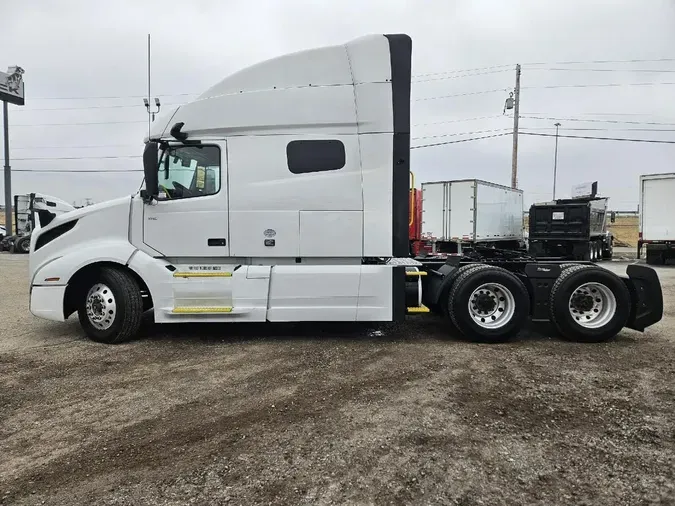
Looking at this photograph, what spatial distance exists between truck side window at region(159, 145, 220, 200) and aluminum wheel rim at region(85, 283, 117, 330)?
146 centimetres

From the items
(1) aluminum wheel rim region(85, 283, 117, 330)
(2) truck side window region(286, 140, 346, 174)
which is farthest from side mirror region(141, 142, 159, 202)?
(2) truck side window region(286, 140, 346, 174)

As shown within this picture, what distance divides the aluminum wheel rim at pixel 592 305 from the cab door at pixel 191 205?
4.76 meters

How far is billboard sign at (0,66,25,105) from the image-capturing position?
109 feet

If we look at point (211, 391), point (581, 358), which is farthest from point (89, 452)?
point (581, 358)

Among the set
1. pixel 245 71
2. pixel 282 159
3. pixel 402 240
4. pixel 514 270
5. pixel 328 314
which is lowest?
pixel 328 314

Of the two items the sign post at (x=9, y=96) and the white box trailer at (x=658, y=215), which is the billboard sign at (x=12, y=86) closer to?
the sign post at (x=9, y=96)

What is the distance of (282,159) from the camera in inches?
239

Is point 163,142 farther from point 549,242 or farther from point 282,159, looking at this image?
point 549,242

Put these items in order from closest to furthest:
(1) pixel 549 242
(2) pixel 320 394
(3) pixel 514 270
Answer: (2) pixel 320 394 → (3) pixel 514 270 → (1) pixel 549 242

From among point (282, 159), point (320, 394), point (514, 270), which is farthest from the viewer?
point (514, 270)

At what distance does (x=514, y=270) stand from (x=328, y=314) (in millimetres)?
2802

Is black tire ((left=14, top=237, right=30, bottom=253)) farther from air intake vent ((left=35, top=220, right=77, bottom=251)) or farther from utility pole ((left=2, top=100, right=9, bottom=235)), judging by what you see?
air intake vent ((left=35, top=220, right=77, bottom=251))

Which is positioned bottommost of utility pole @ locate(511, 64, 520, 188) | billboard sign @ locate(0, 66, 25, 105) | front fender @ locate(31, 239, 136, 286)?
front fender @ locate(31, 239, 136, 286)

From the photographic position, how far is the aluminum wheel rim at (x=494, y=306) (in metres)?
6.32
